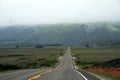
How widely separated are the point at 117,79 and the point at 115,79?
29cm

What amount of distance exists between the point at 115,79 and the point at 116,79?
106mm

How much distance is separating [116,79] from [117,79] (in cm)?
20

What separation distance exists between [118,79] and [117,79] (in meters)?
0.20

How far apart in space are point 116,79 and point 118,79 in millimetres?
392

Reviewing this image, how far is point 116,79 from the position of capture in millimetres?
A: 29875

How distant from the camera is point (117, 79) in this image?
2969cm

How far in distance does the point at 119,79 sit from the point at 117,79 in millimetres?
465

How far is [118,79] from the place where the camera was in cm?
2950
